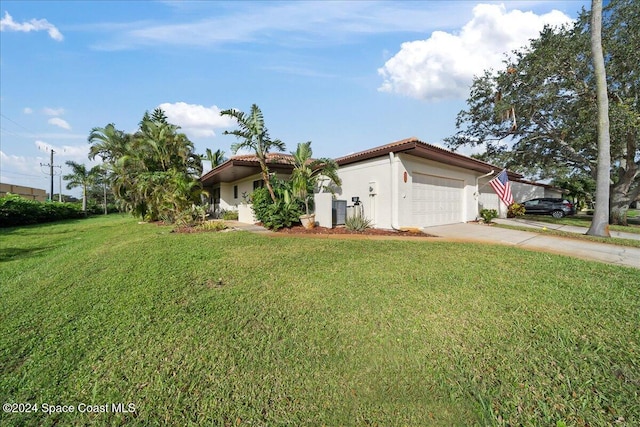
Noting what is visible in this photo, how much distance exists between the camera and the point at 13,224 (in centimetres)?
1759

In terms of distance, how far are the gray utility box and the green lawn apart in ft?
18.0

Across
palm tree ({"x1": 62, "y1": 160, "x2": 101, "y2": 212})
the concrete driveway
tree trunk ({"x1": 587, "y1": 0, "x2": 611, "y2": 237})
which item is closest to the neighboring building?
palm tree ({"x1": 62, "y1": 160, "x2": 101, "y2": 212})

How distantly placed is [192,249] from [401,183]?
729 centimetres

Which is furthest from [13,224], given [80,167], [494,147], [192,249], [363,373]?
[494,147]

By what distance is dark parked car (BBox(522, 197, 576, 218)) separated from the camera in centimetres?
2088

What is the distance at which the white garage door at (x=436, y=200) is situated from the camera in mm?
11095

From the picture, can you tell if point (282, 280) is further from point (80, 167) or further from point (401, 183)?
point (80, 167)

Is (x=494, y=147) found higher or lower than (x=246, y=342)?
higher

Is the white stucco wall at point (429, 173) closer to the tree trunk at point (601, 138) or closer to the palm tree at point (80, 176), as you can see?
the tree trunk at point (601, 138)

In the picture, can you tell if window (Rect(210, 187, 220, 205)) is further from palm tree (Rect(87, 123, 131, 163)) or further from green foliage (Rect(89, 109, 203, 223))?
palm tree (Rect(87, 123, 131, 163))

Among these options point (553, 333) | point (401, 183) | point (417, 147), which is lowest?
point (553, 333)

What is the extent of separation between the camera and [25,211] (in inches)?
716

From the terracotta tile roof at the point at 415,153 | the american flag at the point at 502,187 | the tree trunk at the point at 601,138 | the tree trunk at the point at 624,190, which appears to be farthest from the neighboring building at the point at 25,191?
the tree trunk at the point at 624,190

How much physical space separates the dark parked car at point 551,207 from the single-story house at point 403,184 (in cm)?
1034
